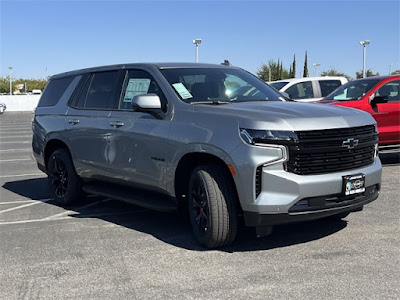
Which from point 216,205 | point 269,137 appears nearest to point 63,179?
point 216,205

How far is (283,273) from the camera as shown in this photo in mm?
4023

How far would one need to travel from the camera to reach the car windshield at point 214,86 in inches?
208

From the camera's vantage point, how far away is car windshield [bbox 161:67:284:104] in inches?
208

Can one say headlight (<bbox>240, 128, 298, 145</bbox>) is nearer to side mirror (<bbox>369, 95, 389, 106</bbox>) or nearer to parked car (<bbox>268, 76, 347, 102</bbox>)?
side mirror (<bbox>369, 95, 389, 106</bbox>)

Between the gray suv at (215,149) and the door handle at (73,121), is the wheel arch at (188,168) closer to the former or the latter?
the gray suv at (215,149)

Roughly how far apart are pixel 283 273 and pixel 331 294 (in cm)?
54

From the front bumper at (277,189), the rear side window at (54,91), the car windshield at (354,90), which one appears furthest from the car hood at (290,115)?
the car windshield at (354,90)

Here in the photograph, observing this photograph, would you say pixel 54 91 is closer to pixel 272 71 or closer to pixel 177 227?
pixel 177 227

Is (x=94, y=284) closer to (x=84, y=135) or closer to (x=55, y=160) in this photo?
(x=84, y=135)

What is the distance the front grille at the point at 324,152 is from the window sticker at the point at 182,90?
147 centimetres

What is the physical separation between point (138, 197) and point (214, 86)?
4.98 ft

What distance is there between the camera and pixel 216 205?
4.48 meters

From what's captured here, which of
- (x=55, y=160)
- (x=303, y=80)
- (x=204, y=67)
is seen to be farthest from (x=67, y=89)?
(x=303, y=80)

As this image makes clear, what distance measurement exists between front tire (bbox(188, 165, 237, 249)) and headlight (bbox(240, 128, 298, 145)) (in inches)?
19.4
